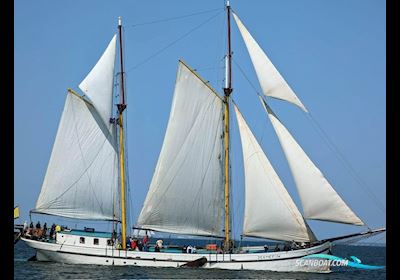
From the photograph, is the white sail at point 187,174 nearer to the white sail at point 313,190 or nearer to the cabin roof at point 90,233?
the cabin roof at point 90,233

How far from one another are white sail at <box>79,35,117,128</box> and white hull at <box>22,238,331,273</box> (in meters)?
8.99

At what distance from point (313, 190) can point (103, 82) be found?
52.5 feet

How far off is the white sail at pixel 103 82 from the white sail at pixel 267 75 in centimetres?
931

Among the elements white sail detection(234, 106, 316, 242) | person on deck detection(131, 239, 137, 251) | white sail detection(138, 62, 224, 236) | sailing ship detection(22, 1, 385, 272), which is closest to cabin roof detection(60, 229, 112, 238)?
sailing ship detection(22, 1, 385, 272)

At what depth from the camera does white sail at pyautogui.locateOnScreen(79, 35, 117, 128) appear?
44469 mm

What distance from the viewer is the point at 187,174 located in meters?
42.5

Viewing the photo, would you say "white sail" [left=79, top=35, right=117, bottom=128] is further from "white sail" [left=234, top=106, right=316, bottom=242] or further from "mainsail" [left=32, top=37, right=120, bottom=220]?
"white sail" [left=234, top=106, right=316, bottom=242]

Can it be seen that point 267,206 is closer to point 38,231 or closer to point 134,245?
point 134,245

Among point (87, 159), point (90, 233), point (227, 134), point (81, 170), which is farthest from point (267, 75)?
point (90, 233)
